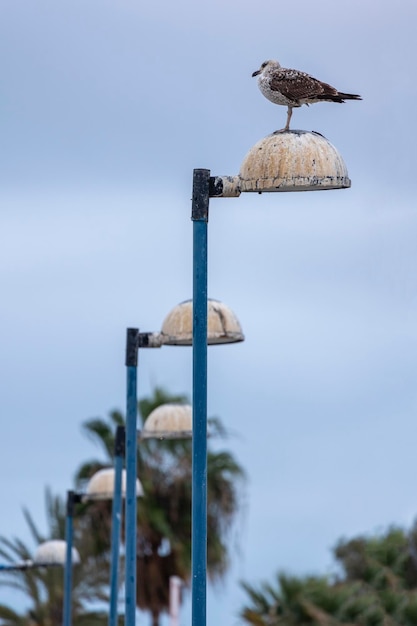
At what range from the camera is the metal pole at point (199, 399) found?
13.1 meters

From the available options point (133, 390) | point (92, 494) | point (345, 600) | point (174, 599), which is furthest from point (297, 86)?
point (174, 599)

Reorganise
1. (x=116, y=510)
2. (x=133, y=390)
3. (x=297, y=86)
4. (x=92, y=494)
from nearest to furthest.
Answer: (x=297, y=86), (x=133, y=390), (x=116, y=510), (x=92, y=494)

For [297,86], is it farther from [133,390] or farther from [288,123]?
[133,390]

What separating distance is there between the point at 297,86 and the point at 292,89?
0.04m

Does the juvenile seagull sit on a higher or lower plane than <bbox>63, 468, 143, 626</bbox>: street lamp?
higher

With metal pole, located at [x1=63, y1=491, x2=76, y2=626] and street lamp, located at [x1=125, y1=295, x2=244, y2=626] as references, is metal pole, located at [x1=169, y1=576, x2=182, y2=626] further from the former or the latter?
street lamp, located at [x1=125, y1=295, x2=244, y2=626]

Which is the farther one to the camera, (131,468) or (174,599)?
(174,599)

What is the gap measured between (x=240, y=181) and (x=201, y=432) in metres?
1.75

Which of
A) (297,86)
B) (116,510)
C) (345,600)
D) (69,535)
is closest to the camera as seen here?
(297,86)

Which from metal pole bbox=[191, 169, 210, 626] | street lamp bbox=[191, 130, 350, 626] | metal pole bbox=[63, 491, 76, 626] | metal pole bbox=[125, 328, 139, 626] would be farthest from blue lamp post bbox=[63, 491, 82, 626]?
street lamp bbox=[191, 130, 350, 626]

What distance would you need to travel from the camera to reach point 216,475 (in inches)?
1834

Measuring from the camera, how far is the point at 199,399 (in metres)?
13.3

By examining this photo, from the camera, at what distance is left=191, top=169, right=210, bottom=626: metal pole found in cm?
1309

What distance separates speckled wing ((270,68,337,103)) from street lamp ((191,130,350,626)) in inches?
17.6
